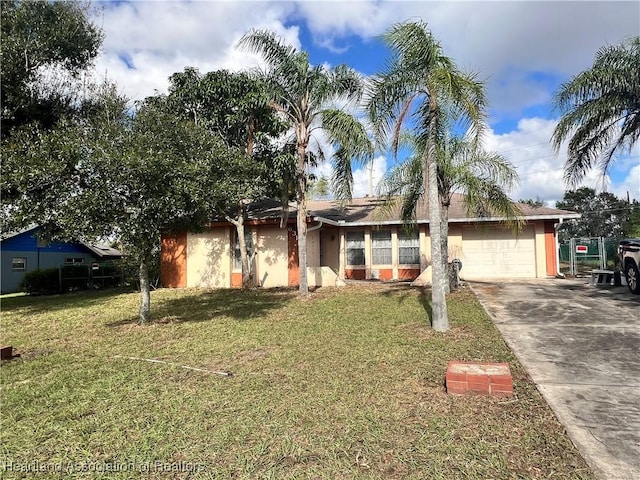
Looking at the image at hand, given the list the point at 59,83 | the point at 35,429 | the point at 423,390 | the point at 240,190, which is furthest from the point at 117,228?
the point at 59,83

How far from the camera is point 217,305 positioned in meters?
11.4

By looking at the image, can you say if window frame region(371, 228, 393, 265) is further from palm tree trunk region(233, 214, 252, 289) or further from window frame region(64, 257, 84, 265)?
window frame region(64, 257, 84, 265)

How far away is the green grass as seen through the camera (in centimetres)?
302

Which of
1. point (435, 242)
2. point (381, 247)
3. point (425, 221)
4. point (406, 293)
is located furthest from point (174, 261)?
point (435, 242)

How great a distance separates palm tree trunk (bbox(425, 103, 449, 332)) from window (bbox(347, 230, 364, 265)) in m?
10.3

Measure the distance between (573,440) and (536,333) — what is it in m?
4.00

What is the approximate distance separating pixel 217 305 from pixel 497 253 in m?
11.4

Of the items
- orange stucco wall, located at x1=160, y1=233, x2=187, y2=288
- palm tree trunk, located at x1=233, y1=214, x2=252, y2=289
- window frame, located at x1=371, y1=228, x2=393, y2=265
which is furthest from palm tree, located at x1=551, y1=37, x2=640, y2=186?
orange stucco wall, located at x1=160, y1=233, x2=187, y2=288

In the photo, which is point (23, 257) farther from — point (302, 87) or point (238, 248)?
point (302, 87)

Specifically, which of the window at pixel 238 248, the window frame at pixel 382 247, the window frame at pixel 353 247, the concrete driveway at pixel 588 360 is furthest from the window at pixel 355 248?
the concrete driveway at pixel 588 360

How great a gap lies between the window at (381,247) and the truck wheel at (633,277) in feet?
27.3

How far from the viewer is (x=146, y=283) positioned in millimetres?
8594

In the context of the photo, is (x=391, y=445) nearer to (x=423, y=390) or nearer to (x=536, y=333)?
(x=423, y=390)

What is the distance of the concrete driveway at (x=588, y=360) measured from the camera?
3262 mm
